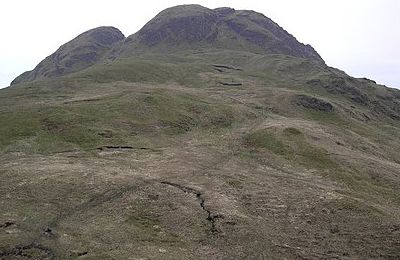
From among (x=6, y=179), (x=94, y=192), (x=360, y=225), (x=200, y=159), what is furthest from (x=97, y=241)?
(x=200, y=159)

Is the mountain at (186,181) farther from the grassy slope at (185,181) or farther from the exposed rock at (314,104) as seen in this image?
the exposed rock at (314,104)

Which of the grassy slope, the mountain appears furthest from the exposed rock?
the grassy slope

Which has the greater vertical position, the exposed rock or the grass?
the exposed rock

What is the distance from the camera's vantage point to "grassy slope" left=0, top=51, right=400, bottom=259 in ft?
148

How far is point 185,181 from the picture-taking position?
208 feet

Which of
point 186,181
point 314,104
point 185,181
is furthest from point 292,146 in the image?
point 314,104

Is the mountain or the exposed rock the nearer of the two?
the mountain

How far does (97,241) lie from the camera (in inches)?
1683

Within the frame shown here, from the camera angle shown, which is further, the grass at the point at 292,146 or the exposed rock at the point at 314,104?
the exposed rock at the point at 314,104

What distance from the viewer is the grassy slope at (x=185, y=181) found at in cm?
4512

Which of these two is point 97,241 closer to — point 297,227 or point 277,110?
point 297,227

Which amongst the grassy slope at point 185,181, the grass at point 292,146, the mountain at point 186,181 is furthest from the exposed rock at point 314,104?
the grass at point 292,146

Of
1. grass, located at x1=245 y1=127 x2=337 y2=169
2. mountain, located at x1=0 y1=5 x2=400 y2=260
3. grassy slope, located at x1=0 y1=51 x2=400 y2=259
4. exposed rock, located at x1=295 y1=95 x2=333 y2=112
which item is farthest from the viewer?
exposed rock, located at x1=295 y1=95 x2=333 y2=112

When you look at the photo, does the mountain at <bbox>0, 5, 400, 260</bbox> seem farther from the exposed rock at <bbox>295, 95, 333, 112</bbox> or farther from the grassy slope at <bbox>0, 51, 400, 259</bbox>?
the exposed rock at <bbox>295, 95, 333, 112</bbox>
